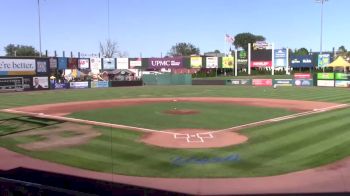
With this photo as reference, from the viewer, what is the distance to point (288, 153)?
14.0 m

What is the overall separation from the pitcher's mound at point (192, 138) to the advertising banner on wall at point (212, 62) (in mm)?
80057

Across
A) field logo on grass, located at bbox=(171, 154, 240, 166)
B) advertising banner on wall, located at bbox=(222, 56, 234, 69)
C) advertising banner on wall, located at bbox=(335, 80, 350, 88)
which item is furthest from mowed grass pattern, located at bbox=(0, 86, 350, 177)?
advertising banner on wall, located at bbox=(222, 56, 234, 69)

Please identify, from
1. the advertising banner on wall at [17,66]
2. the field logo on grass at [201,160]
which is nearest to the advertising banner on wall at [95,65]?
the advertising banner on wall at [17,66]

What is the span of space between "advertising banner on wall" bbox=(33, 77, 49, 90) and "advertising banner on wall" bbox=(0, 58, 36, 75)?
4.16ft

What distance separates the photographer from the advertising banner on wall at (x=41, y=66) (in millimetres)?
56906

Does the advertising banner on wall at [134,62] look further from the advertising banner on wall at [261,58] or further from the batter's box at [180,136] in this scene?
the batter's box at [180,136]

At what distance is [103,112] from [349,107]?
1680 centimetres

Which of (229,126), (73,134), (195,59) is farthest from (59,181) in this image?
(195,59)

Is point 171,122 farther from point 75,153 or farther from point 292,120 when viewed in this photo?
point 75,153

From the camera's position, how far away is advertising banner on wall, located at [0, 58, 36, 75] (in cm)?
5276

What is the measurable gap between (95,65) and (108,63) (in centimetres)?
341

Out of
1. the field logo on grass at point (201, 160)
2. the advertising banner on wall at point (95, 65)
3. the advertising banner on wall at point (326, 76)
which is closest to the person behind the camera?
the field logo on grass at point (201, 160)

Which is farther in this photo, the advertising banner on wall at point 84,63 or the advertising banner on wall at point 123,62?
the advertising banner on wall at point 123,62

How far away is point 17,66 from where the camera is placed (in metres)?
54.2
